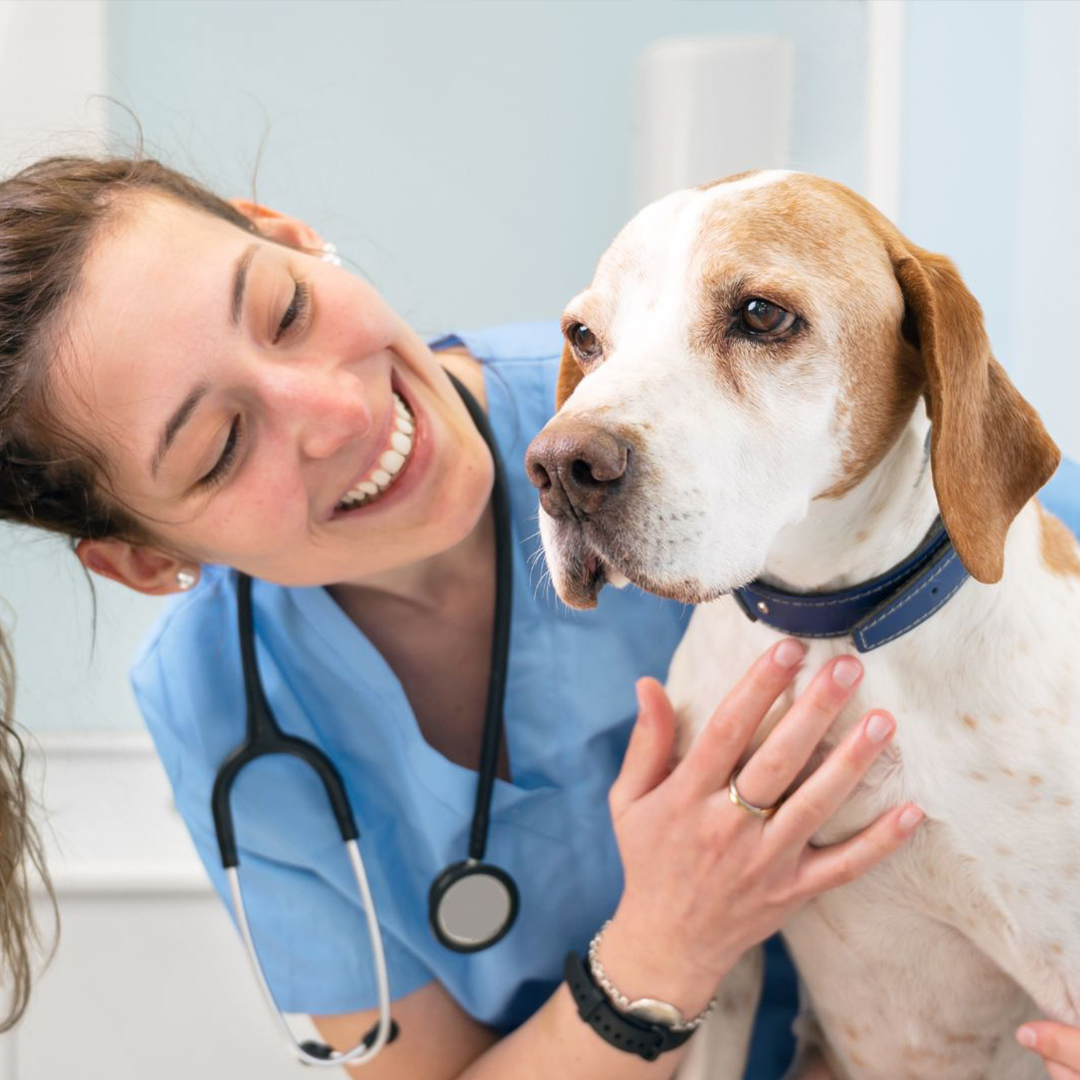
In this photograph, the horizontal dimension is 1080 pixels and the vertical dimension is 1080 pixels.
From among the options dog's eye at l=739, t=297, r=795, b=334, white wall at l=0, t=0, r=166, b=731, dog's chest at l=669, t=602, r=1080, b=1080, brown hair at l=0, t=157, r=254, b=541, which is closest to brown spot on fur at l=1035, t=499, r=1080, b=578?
dog's chest at l=669, t=602, r=1080, b=1080

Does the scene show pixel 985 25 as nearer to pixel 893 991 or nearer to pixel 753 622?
pixel 753 622

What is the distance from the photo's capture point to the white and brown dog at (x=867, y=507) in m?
0.80

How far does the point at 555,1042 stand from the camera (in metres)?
1.15

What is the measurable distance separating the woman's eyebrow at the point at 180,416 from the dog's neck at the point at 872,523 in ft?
1.65

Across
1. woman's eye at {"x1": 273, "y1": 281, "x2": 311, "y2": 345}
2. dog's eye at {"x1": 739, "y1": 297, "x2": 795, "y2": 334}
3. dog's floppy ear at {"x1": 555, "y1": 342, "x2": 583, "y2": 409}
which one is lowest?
dog's floppy ear at {"x1": 555, "y1": 342, "x2": 583, "y2": 409}

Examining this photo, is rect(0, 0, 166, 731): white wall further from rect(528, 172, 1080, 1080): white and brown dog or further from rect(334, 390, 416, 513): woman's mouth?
rect(528, 172, 1080, 1080): white and brown dog

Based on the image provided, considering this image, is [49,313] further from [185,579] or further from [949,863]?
[949,863]

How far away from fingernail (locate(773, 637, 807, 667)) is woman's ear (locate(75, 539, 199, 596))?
619mm

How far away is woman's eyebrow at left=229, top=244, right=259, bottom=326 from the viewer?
1007 millimetres

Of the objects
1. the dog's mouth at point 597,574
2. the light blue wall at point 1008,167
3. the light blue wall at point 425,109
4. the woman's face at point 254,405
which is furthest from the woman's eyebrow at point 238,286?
the light blue wall at point 1008,167

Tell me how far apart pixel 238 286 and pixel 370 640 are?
0.45 m

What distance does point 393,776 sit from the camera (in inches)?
49.0

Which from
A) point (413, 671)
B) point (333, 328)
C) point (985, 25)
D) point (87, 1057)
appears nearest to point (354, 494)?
point (333, 328)

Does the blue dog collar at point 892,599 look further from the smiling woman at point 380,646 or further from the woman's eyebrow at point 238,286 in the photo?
the woman's eyebrow at point 238,286
